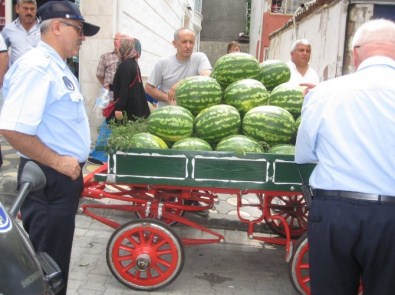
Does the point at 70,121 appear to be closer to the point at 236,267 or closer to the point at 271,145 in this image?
the point at 271,145

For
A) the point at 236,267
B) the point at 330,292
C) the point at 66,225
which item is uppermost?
the point at 66,225

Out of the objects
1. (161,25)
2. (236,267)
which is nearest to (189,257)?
(236,267)

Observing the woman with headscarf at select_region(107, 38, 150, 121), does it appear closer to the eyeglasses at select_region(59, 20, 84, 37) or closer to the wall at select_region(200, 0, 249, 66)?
the eyeglasses at select_region(59, 20, 84, 37)

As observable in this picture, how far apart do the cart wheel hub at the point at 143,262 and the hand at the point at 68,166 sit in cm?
126

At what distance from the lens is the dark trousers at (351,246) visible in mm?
2236

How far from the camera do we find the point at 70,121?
2590 mm

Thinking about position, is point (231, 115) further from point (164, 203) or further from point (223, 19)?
point (223, 19)

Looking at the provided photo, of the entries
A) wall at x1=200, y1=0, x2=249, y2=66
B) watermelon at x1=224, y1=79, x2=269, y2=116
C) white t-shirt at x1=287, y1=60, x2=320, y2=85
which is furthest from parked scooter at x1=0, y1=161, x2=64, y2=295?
wall at x1=200, y1=0, x2=249, y2=66

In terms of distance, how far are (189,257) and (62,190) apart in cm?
210

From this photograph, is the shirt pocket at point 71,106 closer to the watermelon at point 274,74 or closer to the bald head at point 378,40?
the bald head at point 378,40

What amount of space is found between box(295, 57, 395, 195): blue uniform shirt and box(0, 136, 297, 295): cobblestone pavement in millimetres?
1873

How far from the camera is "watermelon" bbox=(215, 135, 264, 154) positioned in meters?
3.41

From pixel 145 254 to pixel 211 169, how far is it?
0.92 metres

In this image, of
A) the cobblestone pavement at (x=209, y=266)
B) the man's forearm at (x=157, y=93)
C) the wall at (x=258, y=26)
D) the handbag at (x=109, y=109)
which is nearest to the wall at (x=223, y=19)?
the wall at (x=258, y=26)
